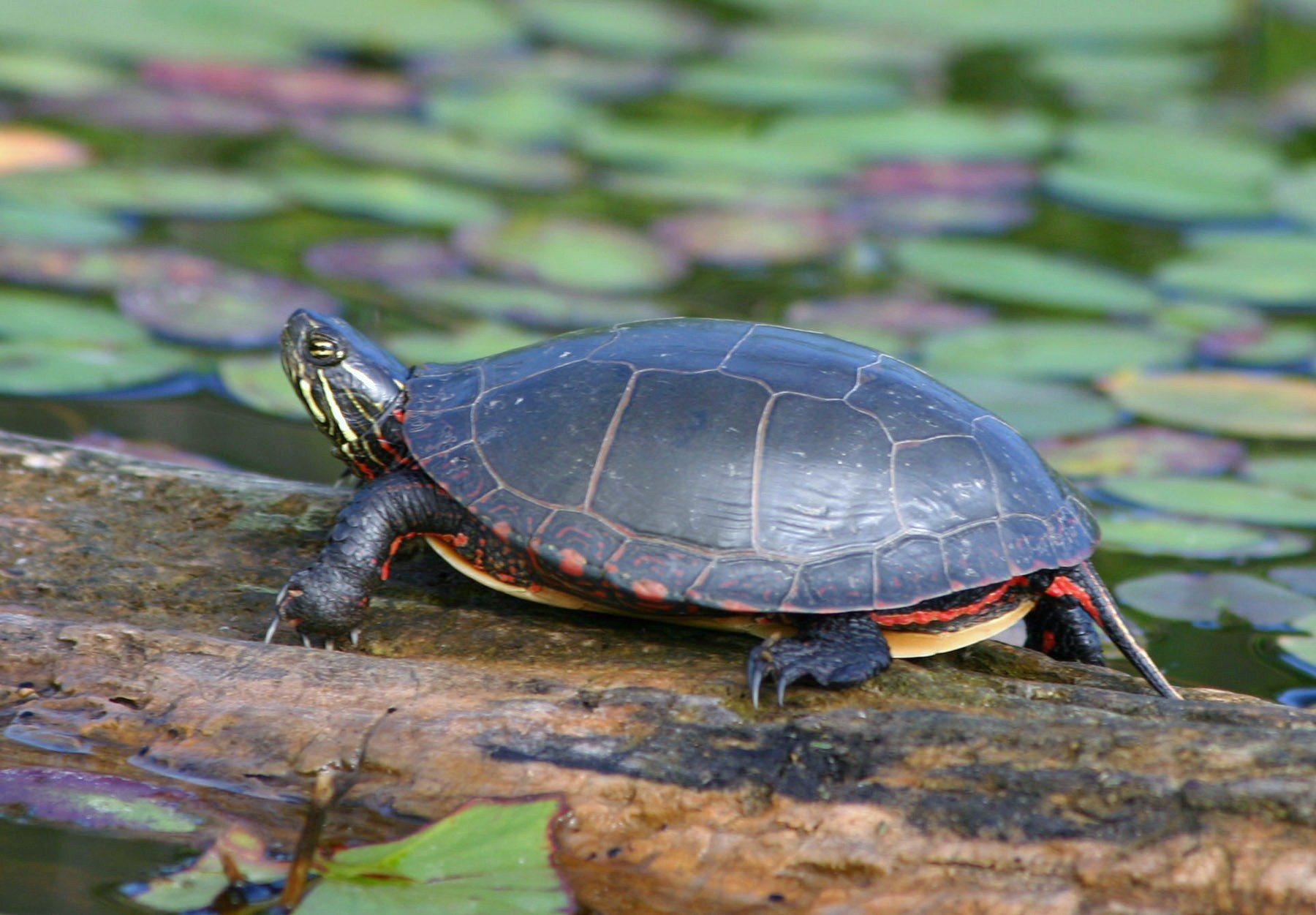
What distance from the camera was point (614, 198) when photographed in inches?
281

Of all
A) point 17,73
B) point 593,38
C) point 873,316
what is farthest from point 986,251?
point 17,73

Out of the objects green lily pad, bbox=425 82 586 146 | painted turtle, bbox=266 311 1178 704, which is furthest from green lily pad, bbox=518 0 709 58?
painted turtle, bbox=266 311 1178 704

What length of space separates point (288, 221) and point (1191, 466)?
402 cm

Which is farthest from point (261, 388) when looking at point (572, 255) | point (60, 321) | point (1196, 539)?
point (1196, 539)

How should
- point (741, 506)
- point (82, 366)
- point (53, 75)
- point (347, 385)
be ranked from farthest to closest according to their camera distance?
point (53, 75)
point (82, 366)
point (347, 385)
point (741, 506)

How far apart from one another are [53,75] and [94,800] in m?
5.96

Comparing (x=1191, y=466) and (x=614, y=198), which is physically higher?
(x=614, y=198)

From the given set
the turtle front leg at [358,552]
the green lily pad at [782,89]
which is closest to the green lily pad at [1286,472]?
the turtle front leg at [358,552]

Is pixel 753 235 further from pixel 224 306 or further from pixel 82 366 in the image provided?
pixel 82 366

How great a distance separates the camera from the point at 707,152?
7656 millimetres

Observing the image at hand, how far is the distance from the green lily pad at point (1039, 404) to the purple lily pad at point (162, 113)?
411 centimetres

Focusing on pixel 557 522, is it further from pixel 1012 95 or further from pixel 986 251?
pixel 1012 95

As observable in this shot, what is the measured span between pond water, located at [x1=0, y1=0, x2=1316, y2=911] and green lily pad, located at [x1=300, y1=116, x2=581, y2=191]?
2cm

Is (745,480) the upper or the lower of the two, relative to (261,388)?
upper
